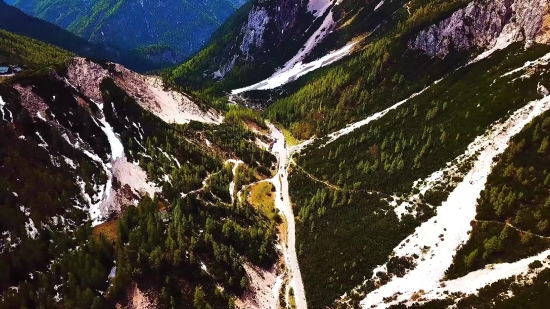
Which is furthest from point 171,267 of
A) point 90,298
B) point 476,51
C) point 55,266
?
point 476,51

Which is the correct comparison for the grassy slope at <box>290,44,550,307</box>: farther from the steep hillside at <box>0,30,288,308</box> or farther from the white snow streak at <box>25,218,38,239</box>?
the white snow streak at <box>25,218,38,239</box>

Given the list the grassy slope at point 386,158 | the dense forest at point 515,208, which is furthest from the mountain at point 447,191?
the grassy slope at point 386,158

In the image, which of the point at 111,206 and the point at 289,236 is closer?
the point at 111,206

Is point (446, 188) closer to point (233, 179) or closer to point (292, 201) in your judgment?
point (292, 201)

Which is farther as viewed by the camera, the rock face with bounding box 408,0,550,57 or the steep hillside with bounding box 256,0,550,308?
the rock face with bounding box 408,0,550,57

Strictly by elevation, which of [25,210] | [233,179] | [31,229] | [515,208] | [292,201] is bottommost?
[515,208]

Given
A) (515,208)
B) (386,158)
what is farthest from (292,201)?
(515,208)

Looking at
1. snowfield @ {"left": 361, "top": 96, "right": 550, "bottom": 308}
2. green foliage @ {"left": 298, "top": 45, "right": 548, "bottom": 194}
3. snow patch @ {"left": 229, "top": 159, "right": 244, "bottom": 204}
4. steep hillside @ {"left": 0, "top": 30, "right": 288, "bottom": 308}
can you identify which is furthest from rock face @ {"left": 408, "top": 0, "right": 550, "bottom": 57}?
snow patch @ {"left": 229, "top": 159, "right": 244, "bottom": 204}

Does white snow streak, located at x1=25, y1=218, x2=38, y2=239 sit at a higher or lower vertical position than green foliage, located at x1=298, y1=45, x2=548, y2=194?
lower

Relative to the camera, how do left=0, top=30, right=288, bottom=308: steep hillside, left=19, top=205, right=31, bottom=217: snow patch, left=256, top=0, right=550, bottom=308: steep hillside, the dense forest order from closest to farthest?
the dense forest
left=0, top=30, right=288, bottom=308: steep hillside
left=256, top=0, right=550, bottom=308: steep hillside
left=19, top=205, right=31, bottom=217: snow patch
